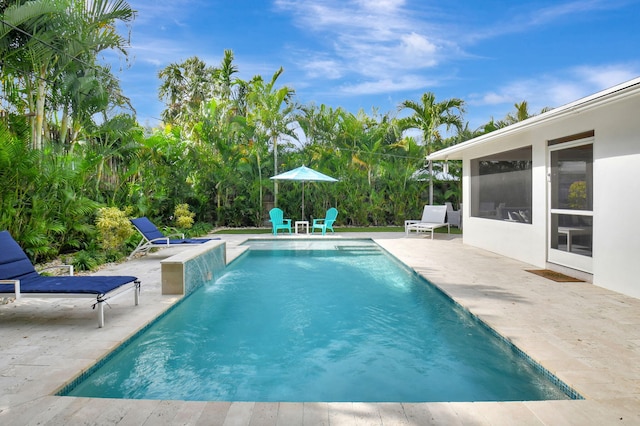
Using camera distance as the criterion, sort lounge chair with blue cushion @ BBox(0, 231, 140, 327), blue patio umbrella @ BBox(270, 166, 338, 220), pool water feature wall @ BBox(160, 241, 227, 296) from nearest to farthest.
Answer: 1. lounge chair with blue cushion @ BBox(0, 231, 140, 327)
2. pool water feature wall @ BBox(160, 241, 227, 296)
3. blue patio umbrella @ BBox(270, 166, 338, 220)

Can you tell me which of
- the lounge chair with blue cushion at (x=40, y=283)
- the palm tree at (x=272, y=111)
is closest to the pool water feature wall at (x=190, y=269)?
the lounge chair with blue cushion at (x=40, y=283)

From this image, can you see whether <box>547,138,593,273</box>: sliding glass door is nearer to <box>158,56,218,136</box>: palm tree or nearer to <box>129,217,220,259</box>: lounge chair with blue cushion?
<box>129,217,220,259</box>: lounge chair with blue cushion

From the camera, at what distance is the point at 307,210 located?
59.2 feet

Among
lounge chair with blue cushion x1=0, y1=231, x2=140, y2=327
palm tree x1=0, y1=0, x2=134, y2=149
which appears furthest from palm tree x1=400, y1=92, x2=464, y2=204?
lounge chair with blue cushion x1=0, y1=231, x2=140, y2=327

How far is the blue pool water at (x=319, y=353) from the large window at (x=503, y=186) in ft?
11.4

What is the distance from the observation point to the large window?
8820 millimetres

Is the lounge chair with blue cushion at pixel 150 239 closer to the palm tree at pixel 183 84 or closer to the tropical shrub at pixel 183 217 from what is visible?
the tropical shrub at pixel 183 217

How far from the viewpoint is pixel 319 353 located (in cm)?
427

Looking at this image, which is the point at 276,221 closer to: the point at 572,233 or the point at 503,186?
the point at 503,186

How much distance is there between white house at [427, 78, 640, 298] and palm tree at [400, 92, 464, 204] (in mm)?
7505

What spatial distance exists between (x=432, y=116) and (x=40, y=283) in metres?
16.4

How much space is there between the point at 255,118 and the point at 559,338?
15268mm

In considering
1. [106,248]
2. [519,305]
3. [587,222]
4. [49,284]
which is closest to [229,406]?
[49,284]

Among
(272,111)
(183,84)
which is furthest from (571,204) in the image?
(183,84)
